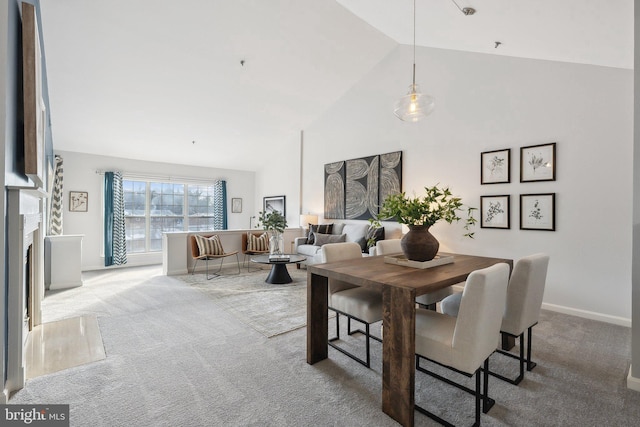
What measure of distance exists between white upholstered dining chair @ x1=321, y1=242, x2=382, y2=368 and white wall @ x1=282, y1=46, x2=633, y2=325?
2383mm

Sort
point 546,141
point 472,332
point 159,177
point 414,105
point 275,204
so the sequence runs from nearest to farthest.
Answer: point 472,332 → point 414,105 → point 546,141 → point 159,177 → point 275,204

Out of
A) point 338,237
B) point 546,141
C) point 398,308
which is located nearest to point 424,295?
point 398,308

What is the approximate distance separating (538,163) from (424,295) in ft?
7.43

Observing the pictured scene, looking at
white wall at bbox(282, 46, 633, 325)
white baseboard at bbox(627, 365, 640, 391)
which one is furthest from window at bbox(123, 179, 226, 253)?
white baseboard at bbox(627, 365, 640, 391)

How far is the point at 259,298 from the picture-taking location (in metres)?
3.95

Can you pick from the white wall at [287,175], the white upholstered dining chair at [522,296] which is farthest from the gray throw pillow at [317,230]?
the white upholstered dining chair at [522,296]

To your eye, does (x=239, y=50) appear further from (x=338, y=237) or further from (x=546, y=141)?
(x=546, y=141)

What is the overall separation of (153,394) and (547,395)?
7.93 ft

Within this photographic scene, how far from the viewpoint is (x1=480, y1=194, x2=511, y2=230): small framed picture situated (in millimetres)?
3820

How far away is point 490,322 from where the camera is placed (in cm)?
159

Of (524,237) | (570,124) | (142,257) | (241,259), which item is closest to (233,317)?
(241,259)

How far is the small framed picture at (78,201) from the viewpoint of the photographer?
5991 millimetres

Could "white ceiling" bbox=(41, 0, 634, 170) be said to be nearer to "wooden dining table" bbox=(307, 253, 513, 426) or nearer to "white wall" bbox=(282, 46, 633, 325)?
"white wall" bbox=(282, 46, 633, 325)

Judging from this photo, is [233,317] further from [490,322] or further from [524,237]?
[524,237]
